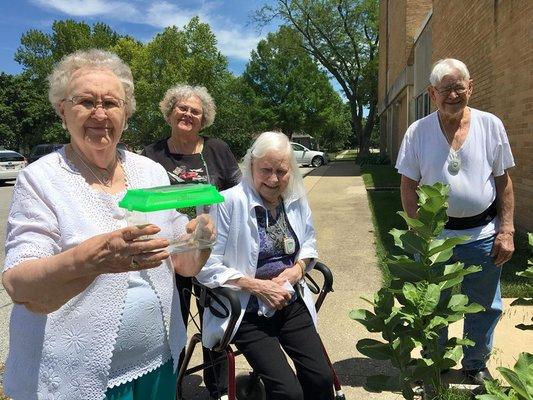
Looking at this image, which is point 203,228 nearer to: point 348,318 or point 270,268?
point 270,268

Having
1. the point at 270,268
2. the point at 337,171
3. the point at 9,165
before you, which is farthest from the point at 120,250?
the point at 337,171

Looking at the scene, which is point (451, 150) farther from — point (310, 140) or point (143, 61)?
point (310, 140)

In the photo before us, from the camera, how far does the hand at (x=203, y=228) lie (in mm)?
1652

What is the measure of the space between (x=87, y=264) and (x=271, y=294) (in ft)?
5.00

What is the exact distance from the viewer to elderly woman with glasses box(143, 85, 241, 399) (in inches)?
132

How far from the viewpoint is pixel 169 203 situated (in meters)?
→ 1.42

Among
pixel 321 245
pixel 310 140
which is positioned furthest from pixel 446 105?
pixel 310 140

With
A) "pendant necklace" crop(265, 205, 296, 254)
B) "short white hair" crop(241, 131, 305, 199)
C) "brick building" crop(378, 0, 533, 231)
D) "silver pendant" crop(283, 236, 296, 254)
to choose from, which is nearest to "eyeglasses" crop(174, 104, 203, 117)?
"short white hair" crop(241, 131, 305, 199)

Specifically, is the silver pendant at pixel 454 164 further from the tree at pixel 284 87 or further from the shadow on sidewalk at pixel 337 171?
the tree at pixel 284 87

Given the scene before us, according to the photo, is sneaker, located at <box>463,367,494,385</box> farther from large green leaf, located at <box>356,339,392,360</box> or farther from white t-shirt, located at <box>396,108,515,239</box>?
large green leaf, located at <box>356,339,392,360</box>

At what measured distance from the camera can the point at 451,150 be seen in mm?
2930

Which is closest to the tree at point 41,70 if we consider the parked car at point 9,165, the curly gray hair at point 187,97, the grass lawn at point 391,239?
the parked car at point 9,165

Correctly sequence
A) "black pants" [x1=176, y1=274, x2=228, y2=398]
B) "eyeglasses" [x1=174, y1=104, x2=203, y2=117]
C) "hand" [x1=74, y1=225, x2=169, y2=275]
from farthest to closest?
"eyeglasses" [x1=174, y1=104, x2=203, y2=117] → "black pants" [x1=176, y1=274, x2=228, y2=398] → "hand" [x1=74, y1=225, x2=169, y2=275]

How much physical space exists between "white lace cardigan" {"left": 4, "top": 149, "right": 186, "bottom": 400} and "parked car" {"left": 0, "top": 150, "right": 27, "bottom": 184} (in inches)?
806
